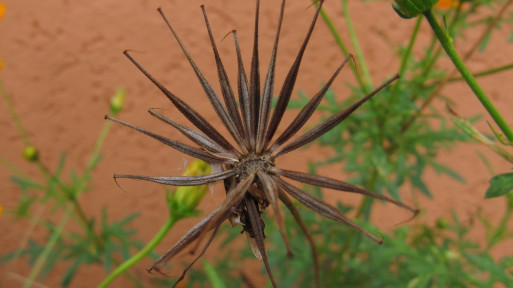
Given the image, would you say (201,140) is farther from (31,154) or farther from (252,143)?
(31,154)

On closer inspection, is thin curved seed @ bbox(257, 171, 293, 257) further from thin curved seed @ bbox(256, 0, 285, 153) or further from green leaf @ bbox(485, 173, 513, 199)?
green leaf @ bbox(485, 173, 513, 199)

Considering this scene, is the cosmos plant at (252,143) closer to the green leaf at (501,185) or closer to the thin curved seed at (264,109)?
the thin curved seed at (264,109)

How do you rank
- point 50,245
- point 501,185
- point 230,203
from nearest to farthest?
point 230,203
point 501,185
point 50,245

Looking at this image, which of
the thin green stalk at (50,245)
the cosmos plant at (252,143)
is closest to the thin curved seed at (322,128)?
the cosmos plant at (252,143)

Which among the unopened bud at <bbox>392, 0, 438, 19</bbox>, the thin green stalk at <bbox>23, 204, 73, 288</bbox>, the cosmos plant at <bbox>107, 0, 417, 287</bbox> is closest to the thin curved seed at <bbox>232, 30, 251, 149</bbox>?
the cosmos plant at <bbox>107, 0, 417, 287</bbox>

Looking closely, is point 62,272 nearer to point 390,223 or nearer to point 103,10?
point 103,10

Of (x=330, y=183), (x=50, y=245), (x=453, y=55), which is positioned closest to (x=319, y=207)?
(x=330, y=183)

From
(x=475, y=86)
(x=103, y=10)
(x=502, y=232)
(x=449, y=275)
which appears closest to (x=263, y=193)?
(x=475, y=86)
